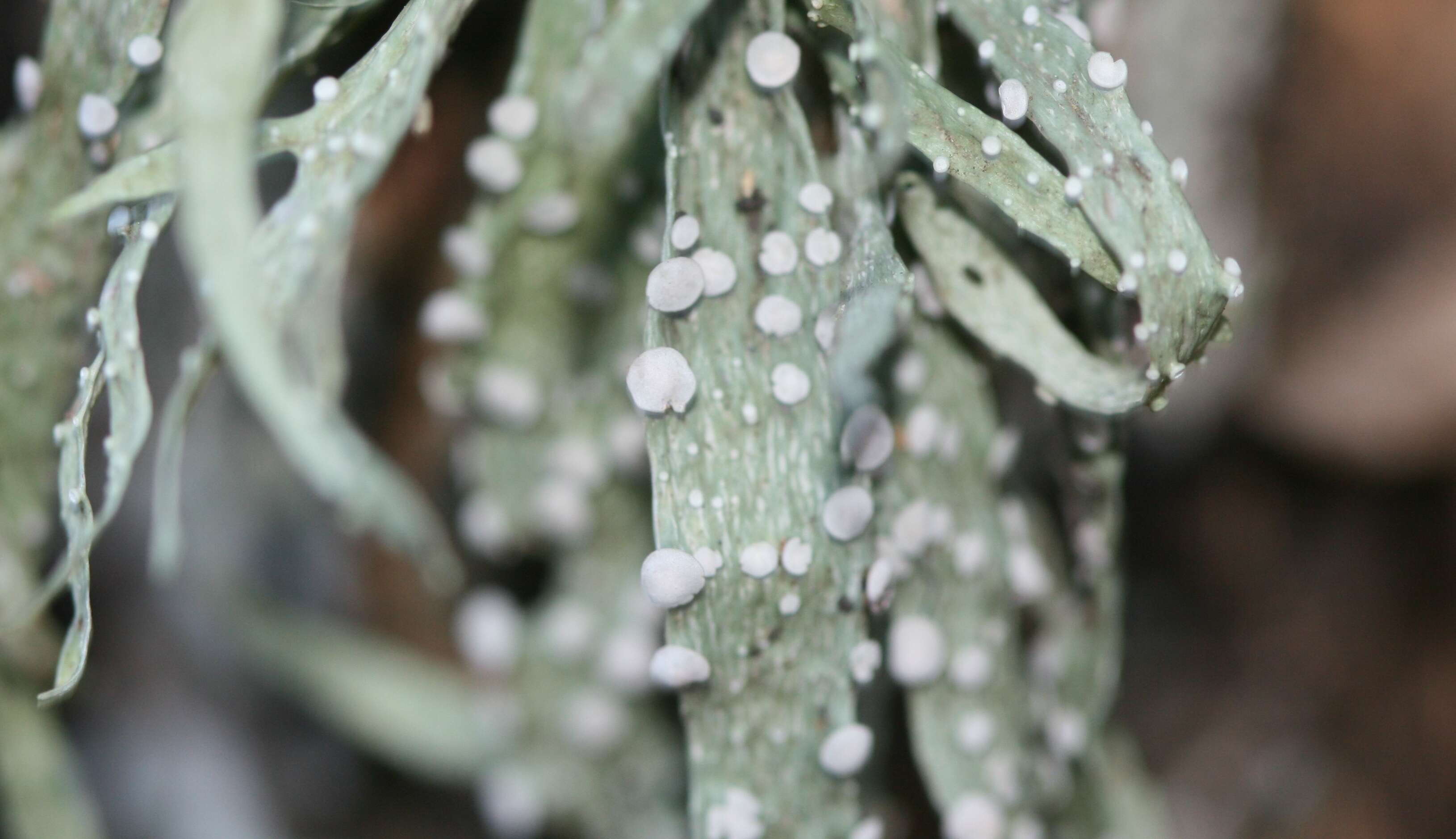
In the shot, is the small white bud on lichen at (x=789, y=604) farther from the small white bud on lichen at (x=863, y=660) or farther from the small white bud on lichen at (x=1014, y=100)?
the small white bud on lichen at (x=1014, y=100)

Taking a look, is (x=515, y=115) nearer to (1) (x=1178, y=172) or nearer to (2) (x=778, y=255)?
(2) (x=778, y=255)

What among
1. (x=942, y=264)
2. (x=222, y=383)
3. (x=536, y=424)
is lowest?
(x=222, y=383)

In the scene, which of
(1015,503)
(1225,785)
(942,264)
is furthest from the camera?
(1225,785)

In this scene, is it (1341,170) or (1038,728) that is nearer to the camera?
(1038,728)

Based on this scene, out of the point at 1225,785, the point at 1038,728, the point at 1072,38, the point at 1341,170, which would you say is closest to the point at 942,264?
the point at 1072,38

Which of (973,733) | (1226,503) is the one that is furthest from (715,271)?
(1226,503)

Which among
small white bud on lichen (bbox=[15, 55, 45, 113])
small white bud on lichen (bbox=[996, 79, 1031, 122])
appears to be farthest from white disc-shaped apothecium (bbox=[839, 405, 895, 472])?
small white bud on lichen (bbox=[15, 55, 45, 113])

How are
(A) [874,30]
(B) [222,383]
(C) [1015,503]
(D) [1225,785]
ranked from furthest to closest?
1. (D) [1225,785]
2. (B) [222,383]
3. (C) [1015,503]
4. (A) [874,30]

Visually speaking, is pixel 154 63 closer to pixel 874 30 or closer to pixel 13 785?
pixel 874 30
